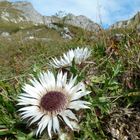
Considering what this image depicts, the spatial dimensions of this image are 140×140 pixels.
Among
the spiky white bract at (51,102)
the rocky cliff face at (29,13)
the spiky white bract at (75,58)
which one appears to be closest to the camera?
the spiky white bract at (51,102)

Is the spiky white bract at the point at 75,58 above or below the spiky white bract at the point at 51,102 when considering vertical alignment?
above

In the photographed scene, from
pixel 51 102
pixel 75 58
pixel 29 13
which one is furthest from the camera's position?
pixel 29 13

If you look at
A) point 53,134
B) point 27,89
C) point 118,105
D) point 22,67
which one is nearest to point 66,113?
point 53,134

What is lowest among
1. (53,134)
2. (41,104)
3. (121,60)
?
(53,134)

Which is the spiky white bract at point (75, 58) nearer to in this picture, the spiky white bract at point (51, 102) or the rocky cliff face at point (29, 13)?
the spiky white bract at point (51, 102)

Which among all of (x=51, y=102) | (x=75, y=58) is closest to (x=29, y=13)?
(x=75, y=58)

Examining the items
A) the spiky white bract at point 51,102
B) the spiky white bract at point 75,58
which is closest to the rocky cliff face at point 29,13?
the spiky white bract at point 75,58

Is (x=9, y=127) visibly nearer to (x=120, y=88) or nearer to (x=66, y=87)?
(x=66, y=87)

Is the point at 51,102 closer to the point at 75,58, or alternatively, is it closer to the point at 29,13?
the point at 75,58
